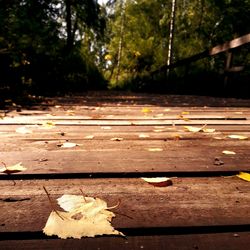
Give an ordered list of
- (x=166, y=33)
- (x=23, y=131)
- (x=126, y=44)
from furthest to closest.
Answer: (x=126, y=44), (x=166, y=33), (x=23, y=131)

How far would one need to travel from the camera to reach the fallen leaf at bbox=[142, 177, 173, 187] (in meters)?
1.17

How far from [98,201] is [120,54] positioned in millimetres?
31984

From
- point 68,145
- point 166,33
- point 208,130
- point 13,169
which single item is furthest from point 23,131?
point 166,33

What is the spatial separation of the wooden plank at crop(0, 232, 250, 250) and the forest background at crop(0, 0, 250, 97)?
16.6 feet

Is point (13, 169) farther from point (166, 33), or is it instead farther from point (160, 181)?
point (166, 33)

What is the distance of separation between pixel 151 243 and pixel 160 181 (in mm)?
434

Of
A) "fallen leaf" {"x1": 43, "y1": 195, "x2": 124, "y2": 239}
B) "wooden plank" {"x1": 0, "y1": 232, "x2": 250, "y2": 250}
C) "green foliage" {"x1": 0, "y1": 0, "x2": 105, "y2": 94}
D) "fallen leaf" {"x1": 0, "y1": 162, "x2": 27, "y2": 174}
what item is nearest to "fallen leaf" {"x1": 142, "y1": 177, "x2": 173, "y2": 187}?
"fallen leaf" {"x1": 43, "y1": 195, "x2": 124, "y2": 239}

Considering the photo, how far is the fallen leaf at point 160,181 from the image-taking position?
3.84 feet

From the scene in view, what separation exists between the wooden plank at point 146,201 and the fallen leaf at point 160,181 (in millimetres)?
21

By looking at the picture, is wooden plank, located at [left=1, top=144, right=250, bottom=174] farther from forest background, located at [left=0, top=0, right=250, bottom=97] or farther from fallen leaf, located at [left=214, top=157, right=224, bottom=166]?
forest background, located at [left=0, top=0, right=250, bottom=97]

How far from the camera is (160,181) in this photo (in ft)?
3.88

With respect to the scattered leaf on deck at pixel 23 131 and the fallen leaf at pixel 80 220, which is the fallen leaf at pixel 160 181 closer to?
the fallen leaf at pixel 80 220

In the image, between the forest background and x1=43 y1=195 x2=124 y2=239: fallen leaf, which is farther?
the forest background

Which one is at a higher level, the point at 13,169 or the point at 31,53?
the point at 31,53
